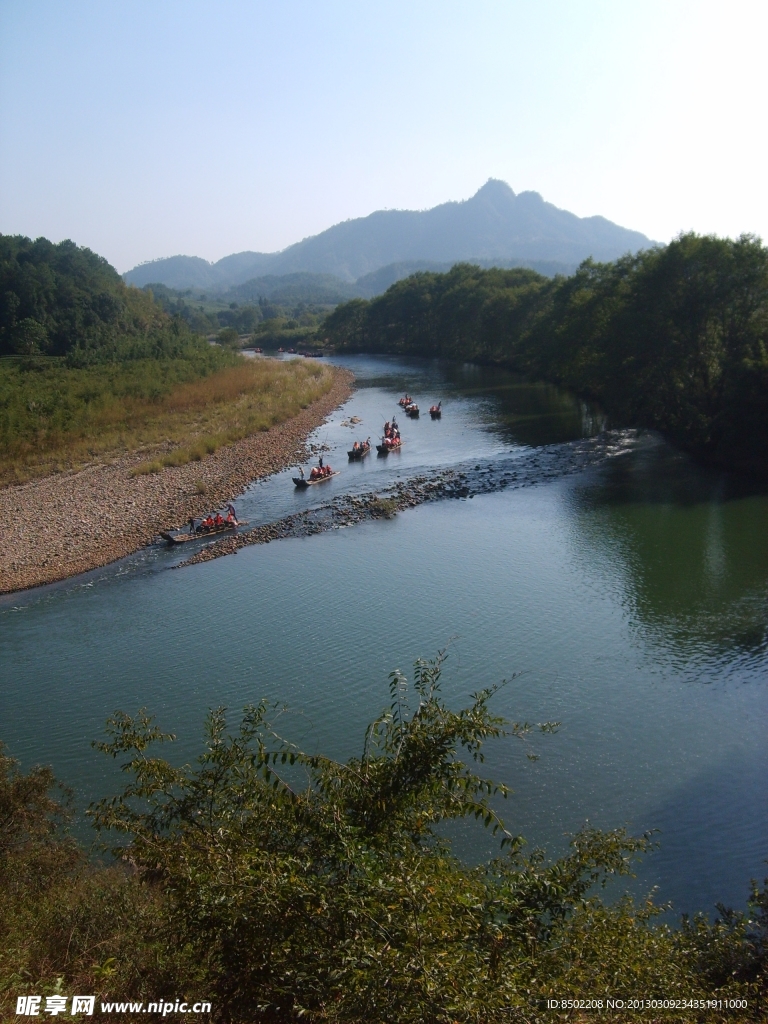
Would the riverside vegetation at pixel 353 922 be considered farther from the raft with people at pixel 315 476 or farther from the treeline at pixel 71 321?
the treeline at pixel 71 321

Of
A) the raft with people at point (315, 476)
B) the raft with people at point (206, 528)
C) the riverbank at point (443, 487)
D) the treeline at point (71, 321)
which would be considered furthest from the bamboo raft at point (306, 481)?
the treeline at point (71, 321)

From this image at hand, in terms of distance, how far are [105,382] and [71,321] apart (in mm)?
17425

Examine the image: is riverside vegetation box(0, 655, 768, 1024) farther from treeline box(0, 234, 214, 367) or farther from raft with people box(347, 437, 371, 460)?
treeline box(0, 234, 214, 367)

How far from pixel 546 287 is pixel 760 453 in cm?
3869

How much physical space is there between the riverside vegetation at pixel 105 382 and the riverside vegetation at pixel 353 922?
87.5 ft

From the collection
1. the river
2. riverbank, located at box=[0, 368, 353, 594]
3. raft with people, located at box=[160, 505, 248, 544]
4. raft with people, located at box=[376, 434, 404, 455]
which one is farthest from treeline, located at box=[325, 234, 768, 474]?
raft with people, located at box=[160, 505, 248, 544]

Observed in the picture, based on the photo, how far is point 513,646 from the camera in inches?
622

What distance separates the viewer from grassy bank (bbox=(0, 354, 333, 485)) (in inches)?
1330

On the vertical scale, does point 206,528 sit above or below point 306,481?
below

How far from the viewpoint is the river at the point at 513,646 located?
Result: 1111 cm

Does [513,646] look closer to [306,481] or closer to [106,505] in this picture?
[306,481]

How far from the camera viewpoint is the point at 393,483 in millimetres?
30531

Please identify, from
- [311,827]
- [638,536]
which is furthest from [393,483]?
[311,827]

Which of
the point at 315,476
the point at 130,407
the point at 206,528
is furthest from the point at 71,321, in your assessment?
the point at 206,528
